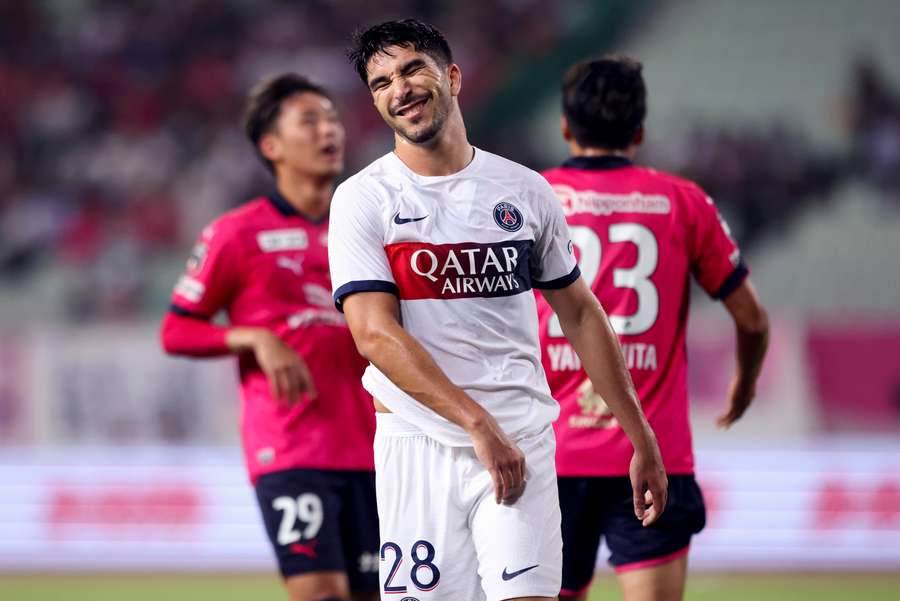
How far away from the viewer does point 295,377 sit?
457 cm

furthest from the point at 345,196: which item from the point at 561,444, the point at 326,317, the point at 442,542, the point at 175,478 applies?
the point at 175,478

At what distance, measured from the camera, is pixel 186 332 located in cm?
491

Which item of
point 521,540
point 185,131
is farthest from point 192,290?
point 185,131

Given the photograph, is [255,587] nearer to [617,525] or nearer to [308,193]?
[308,193]

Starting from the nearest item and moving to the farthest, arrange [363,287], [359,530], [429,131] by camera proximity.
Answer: [363,287] < [429,131] < [359,530]

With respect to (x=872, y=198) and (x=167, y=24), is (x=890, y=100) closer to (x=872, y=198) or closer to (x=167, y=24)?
(x=872, y=198)

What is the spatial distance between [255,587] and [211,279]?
163 inches

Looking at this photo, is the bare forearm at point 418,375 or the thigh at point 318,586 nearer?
the bare forearm at point 418,375

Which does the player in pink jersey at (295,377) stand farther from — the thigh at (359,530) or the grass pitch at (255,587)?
the grass pitch at (255,587)

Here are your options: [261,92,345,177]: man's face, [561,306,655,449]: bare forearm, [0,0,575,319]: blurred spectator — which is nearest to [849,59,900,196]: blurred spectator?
[0,0,575,319]: blurred spectator

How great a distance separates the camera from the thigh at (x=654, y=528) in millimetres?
4137

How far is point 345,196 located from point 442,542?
90 centimetres

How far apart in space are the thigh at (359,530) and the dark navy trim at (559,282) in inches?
61.3

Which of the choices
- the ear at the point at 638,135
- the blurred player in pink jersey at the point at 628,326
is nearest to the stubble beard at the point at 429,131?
the blurred player in pink jersey at the point at 628,326
